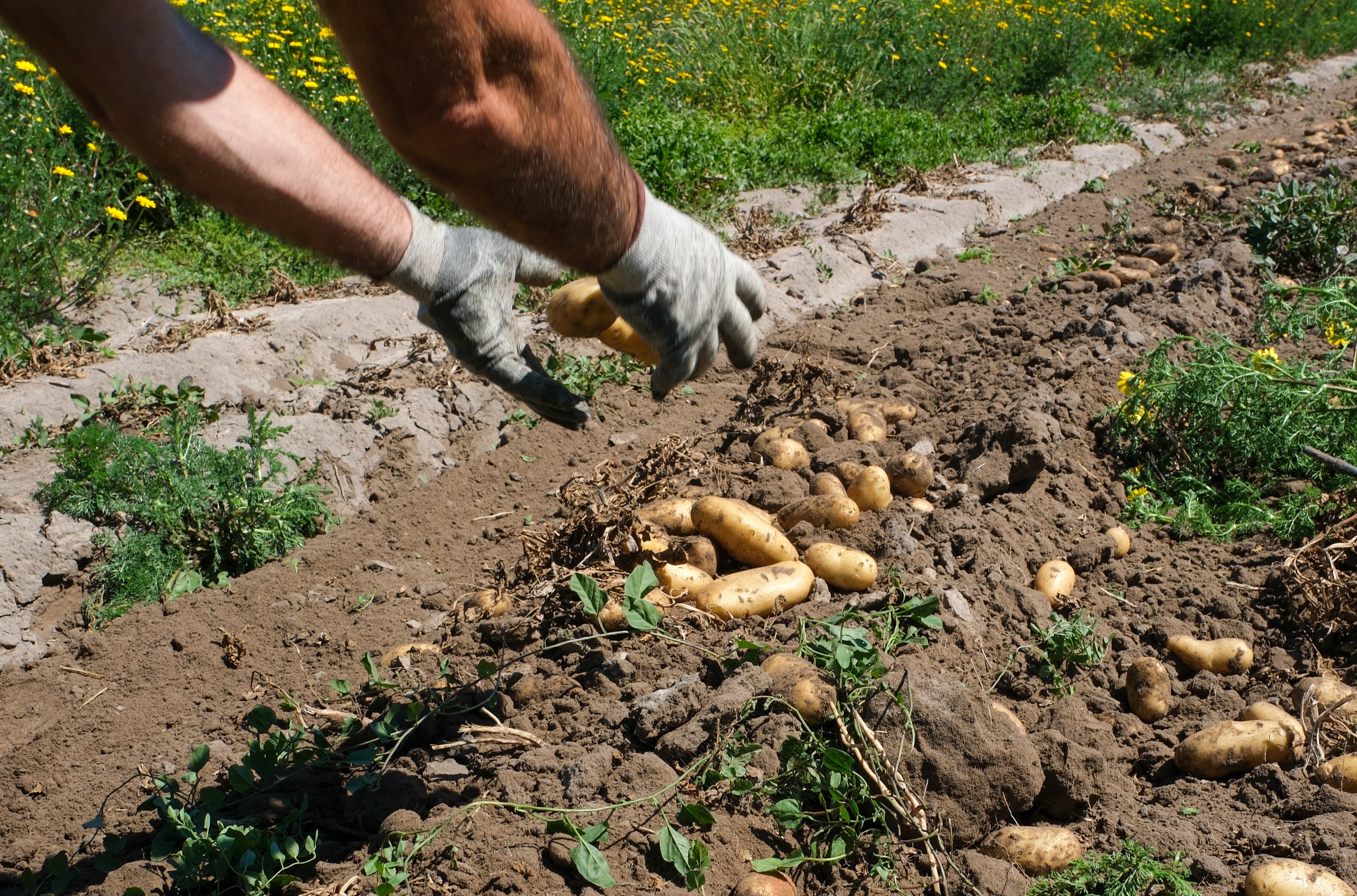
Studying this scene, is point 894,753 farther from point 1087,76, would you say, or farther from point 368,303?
point 1087,76

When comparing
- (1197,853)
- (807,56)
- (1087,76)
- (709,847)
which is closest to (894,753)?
(709,847)

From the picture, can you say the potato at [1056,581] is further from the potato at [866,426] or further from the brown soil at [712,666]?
the potato at [866,426]

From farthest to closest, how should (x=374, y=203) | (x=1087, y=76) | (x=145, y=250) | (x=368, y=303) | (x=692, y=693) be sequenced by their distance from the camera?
(x=1087, y=76) < (x=145, y=250) < (x=368, y=303) < (x=692, y=693) < (x=374, y=203)

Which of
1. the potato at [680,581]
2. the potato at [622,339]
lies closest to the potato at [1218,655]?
the potato at [680,581]

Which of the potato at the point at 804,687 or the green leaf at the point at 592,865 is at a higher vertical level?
the green leaf at the point at 592,865

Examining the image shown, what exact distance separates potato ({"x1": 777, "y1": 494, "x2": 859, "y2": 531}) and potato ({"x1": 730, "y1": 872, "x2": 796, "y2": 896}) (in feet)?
4.04

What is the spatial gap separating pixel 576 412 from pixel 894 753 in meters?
0.92

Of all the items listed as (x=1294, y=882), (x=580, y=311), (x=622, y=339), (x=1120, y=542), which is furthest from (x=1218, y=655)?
(x=580, y=311)

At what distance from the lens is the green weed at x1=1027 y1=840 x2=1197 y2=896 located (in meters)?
1.80

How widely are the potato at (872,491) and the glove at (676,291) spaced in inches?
43.8

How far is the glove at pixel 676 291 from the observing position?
180cm

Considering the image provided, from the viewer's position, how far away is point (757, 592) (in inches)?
102

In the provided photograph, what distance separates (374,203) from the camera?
1.74 meters

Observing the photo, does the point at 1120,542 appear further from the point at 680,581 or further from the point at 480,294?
the point at 480,294
